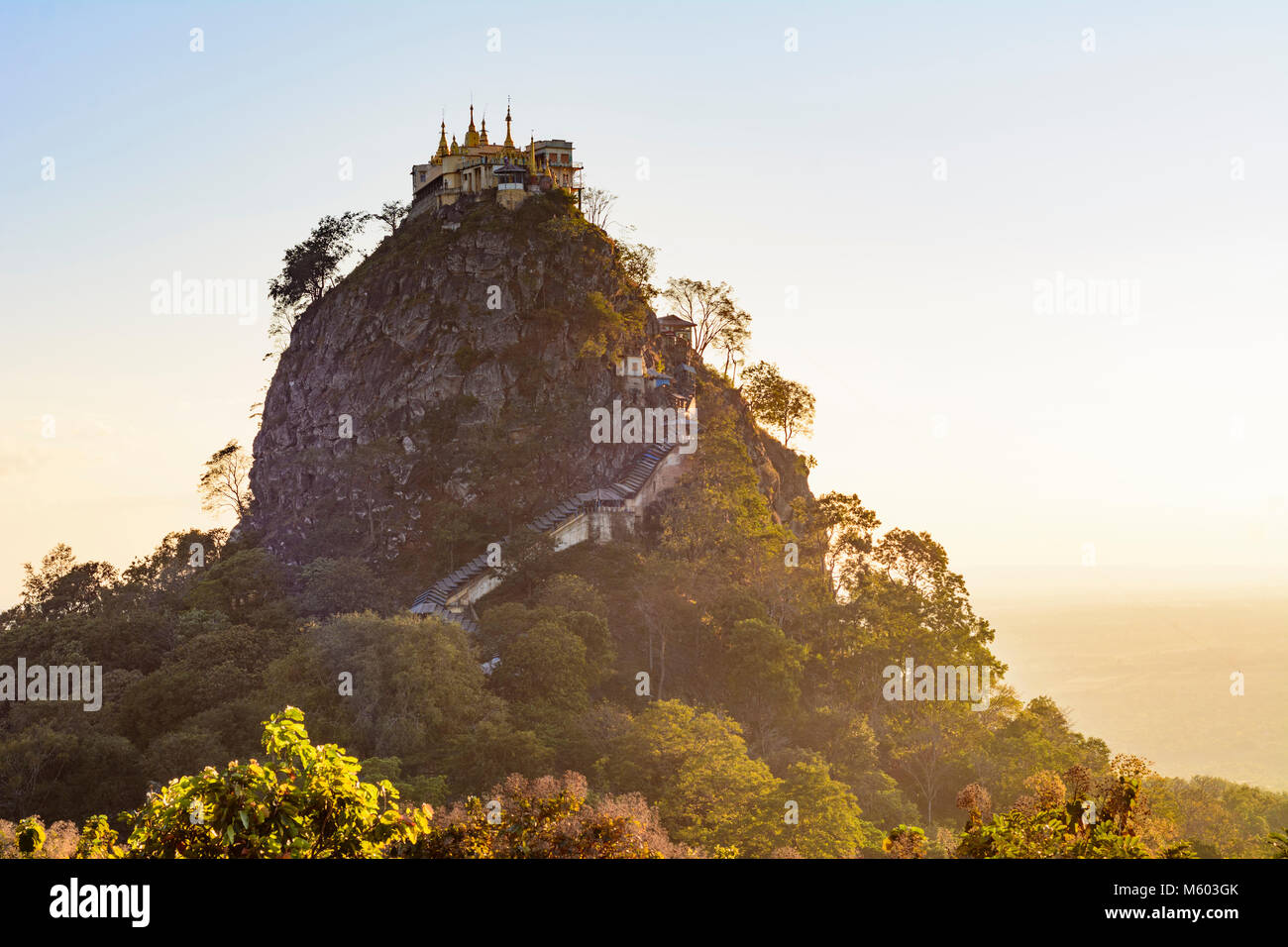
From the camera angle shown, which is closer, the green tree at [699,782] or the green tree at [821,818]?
the green tree at [699,782]

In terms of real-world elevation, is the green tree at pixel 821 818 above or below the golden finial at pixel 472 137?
below

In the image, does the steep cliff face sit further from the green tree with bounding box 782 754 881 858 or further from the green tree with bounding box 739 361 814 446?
the green tree with bounding box 782 754 881 858

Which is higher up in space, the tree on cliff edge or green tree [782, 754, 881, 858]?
the tree on cliff edge

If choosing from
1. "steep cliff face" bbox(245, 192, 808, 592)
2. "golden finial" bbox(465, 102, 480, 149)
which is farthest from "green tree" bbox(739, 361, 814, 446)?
"golden finial" bbox(465, 102, 480, 149)

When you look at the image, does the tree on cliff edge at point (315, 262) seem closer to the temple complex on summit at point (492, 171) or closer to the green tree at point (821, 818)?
the temple complex on summit at point (492, 171)

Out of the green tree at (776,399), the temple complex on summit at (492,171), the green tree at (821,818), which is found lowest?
the green tree at (821,818)

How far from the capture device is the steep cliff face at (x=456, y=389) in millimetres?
61812

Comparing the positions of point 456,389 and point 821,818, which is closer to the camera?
point 821,818

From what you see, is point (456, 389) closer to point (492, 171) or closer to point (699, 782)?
point (492, 171)

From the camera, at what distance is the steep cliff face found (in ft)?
203

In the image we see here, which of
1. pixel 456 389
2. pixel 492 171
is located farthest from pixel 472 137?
pixel 456 389

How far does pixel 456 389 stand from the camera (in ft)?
219

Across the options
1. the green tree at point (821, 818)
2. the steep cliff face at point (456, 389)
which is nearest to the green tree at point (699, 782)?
the green tree at point (821, 818)
